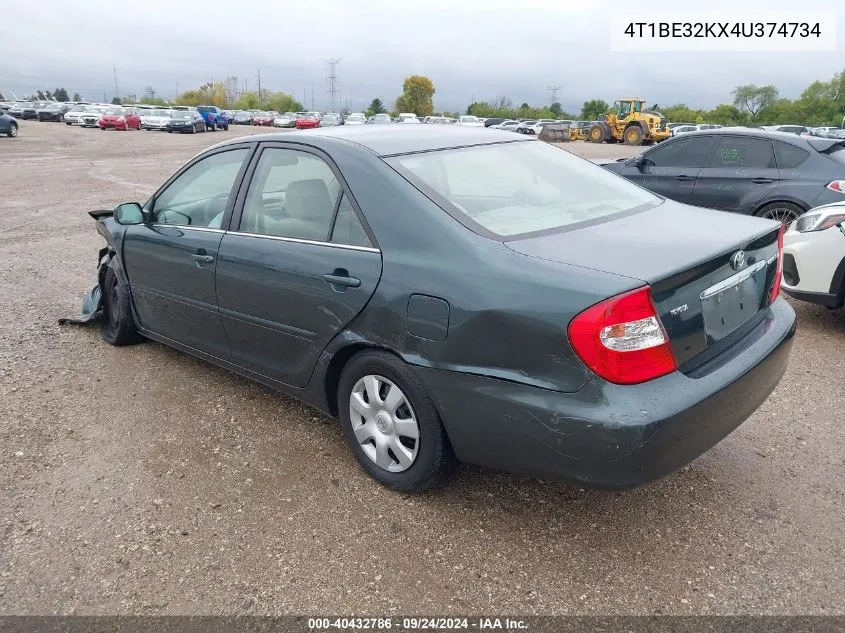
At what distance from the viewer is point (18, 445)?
351 cm

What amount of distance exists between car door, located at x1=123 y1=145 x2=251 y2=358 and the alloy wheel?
1.05m

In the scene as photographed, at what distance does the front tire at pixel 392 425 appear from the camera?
2.79 meters

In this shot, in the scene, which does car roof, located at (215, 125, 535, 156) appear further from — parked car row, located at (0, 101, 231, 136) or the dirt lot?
parked car row, located at (0, 101, 231, 136)

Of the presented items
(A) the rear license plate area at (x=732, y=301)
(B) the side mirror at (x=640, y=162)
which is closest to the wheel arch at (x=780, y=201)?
(B) the side mirror at (x=640, y=162)

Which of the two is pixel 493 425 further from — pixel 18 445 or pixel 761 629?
pixel 18 445

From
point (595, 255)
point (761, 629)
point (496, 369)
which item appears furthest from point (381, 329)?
point (761, 629)

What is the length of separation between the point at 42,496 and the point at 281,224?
166 centimetres

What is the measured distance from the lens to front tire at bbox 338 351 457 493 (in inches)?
110

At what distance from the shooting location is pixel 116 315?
191 inches

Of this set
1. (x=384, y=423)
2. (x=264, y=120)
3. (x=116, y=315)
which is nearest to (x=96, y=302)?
(x=116, y=315)

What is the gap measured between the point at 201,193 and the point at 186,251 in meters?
0.39

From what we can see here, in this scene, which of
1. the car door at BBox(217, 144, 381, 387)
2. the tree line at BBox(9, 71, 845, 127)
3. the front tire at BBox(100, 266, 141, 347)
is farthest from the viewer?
the tree line at BBox(9, 71, 845, 127)

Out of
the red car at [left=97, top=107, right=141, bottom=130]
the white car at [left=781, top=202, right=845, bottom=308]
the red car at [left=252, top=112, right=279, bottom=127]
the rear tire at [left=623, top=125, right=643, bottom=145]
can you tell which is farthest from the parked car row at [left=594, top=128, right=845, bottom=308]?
the red car at [left=252, top=112, right=279, bottom=127]

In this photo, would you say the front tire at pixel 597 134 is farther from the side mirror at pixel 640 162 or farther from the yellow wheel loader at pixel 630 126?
the side mirror at pixel 640 162
